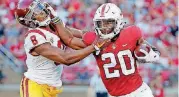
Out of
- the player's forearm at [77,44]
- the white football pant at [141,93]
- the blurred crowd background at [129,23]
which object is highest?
the player's forearm at [77,44]

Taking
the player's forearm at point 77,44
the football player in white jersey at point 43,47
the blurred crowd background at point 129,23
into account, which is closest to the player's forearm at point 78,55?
the football player in white jersey at point 43,47

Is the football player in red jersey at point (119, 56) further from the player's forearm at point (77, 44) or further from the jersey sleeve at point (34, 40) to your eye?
the jersey sleeve at point (34, 40)

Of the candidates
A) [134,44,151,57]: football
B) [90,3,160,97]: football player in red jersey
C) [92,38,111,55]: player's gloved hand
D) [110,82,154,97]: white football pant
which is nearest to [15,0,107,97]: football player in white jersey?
[92,38,111,55]: player's gloved hand

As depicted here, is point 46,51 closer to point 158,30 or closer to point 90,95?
point 90,95

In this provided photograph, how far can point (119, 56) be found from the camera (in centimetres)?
562

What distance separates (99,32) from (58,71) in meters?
0.89

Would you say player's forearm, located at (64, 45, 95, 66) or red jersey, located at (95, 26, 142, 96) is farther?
red jersey, located at (95, 26, 142, 96)

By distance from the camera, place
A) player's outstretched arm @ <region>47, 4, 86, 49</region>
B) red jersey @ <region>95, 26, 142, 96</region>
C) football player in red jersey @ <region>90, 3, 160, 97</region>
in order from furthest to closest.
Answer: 1. player's outstretched arm @ <region>47, 4, 86, 49</region>
2. red jersey @ <region>95, 26, 142, 96</region>
3. football player in red jersey @ <region>90, 3, 160, 97</region>

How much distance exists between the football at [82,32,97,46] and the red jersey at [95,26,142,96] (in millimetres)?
158

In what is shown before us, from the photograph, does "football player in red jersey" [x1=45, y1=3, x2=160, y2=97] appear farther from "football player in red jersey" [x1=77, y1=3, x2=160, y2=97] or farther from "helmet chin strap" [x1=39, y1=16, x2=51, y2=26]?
"helmet chin strap" [x1=39, y1=16, x2=51, y2=26]

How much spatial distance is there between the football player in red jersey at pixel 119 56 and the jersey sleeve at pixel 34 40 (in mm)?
566

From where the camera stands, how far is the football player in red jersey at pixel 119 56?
18.0ft

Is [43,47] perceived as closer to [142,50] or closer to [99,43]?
[99,43]

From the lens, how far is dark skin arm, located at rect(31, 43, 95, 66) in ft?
18.2
